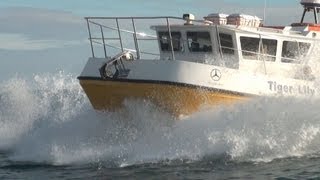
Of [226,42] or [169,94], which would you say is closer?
[169,94]

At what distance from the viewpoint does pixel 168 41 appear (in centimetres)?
1642

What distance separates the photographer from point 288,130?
14.4m

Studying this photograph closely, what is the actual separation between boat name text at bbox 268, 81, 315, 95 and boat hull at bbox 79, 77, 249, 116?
3.02 feet

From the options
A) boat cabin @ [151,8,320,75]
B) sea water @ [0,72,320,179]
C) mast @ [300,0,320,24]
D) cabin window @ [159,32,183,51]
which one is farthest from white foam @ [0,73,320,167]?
mast @ [300,0,320,24]

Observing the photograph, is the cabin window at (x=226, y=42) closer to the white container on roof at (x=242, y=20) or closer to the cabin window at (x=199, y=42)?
the cabin window at (x=199, y=42)

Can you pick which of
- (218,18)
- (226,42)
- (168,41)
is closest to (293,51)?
(226,42)

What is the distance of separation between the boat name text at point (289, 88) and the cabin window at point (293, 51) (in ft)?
2.95

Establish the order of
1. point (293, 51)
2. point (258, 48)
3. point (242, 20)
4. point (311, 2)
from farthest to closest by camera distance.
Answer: point (311, 2), point (293, 51), point (242, 20), point (258, 48)

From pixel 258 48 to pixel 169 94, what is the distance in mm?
2997

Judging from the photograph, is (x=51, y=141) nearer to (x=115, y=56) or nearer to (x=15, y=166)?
(x=15, y=166)

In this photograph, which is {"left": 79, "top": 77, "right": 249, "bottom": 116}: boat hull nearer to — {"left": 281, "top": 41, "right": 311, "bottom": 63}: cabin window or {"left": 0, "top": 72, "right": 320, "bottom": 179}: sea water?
{"left": 0, "top": 72, "right": 320, "bottom": 179}: sea water

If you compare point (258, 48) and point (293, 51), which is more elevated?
point (258, 48)

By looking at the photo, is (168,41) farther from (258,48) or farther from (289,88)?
(289,88)

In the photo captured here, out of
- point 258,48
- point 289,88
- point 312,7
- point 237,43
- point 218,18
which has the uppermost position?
point 312,7
